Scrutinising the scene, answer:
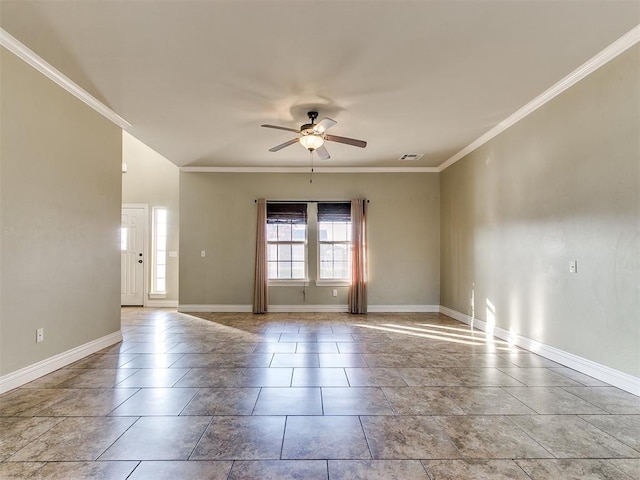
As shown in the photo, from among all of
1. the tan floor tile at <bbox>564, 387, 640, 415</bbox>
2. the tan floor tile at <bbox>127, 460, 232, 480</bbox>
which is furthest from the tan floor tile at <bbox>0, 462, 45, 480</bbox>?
the tan floor tile at <bbox>564, 387, 640, 415</bbox>

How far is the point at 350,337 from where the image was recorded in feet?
14.8

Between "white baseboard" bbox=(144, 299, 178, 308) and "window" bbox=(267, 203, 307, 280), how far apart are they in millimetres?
2337

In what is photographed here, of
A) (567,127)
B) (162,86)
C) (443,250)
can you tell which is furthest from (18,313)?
(443,250)

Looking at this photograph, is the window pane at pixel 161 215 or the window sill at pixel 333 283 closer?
the window sill at pixel 333 283

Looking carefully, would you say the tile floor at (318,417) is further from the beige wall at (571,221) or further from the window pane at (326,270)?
the window pane at (326,270)

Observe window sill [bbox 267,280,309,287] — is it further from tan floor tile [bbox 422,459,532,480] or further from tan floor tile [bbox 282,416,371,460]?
tan floor tile [bbox 422,459,532,480]

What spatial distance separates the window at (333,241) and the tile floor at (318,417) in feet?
8.87

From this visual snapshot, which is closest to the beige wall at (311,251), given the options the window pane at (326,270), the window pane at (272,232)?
the window pane at (326,270)

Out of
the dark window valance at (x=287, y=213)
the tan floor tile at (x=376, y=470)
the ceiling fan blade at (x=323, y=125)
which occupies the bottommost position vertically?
the tan floor tile at (x=376, y=470)

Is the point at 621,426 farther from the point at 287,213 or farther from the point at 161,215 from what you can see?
the point at 161,215

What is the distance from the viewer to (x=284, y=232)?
654cm

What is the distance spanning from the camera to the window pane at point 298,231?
6531 mm

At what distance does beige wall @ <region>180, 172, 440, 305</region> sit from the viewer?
644 cm

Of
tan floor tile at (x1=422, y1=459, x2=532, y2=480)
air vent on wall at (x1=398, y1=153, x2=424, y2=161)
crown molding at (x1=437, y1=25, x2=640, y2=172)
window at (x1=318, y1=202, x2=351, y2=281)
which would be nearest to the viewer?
tan floor tile at (x1=422, y1=459, x2=532, y2=480)
